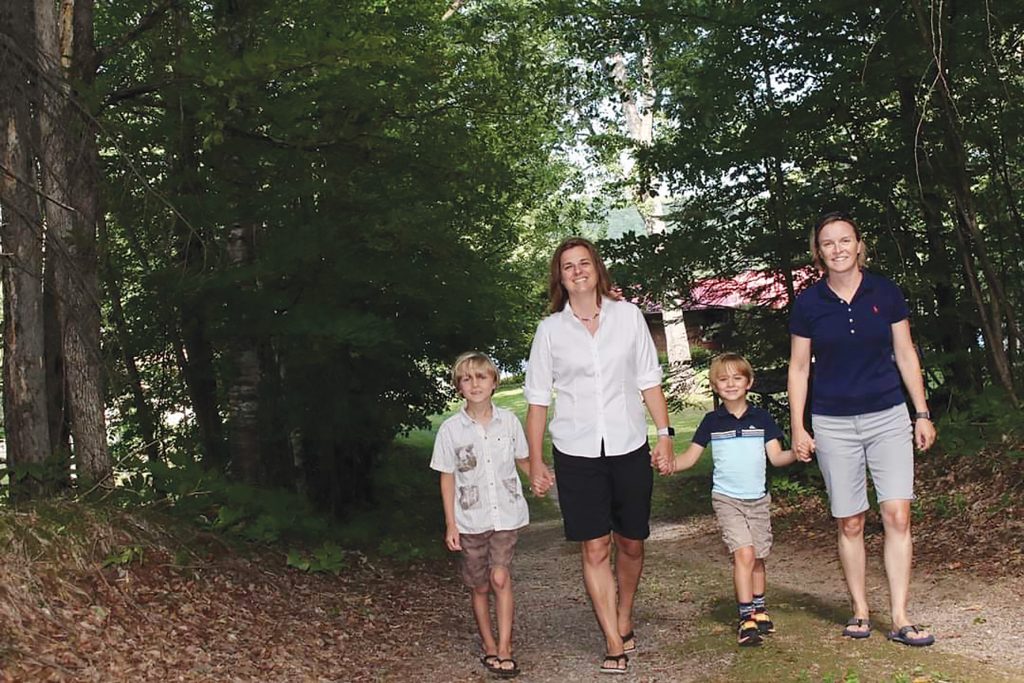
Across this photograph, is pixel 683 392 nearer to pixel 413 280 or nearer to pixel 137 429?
pixel 413 280

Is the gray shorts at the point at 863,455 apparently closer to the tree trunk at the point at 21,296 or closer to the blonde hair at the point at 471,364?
the blonde hair at the point at 471,364

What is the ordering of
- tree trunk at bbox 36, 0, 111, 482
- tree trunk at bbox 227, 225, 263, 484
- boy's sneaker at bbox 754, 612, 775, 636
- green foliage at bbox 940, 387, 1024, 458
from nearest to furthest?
boy's sneaker at bbox 754, 612, 775, 636, tree trunk at bbox 36, 0, 111, 482, green foliage at bbox 940, 387, 1024, 458, tree trunk at bbox 227, 225, 263, 484

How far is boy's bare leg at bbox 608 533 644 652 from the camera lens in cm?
586

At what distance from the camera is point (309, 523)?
9656 millimetres

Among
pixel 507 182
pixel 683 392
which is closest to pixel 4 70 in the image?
pixel 507 182

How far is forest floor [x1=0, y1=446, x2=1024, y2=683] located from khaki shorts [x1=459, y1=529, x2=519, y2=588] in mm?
601

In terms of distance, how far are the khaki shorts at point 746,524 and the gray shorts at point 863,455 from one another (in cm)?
45

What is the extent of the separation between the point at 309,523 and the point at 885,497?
562 centimetres

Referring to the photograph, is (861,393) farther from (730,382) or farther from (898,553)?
(898,553)

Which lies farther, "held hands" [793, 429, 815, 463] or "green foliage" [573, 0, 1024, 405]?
"green foliage" [573, 0, 1024, 405]

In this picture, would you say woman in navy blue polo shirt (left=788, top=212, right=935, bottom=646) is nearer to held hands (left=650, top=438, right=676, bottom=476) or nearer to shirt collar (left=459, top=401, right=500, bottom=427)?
held hands (left=650, top=438, right=676, bottom=476)

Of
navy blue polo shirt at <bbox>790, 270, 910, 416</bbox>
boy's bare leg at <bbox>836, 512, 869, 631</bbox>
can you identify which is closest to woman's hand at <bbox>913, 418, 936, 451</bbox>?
navy blue polo shirt at <bbox>790, 270, 910, 416</bbox>

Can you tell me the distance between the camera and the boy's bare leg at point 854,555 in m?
5.73

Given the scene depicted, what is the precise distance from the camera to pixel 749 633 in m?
5.94
